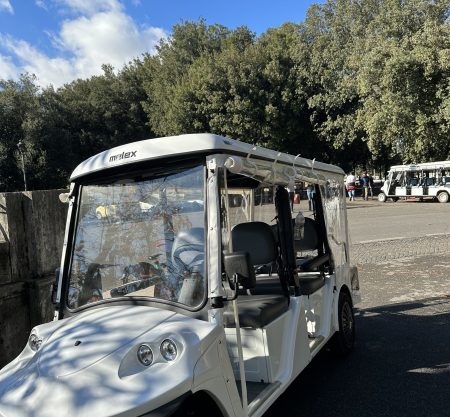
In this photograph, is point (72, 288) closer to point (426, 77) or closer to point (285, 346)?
point (285, 346)

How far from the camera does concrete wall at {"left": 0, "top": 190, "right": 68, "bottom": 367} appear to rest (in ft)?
16.2

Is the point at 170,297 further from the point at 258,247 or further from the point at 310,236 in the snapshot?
the point at 310,236

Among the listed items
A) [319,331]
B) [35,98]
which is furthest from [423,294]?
[35,98]

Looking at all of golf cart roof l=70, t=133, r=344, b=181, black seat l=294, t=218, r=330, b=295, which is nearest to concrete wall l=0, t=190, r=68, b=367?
golf cart roof l=70, t=133, r=344, b=181

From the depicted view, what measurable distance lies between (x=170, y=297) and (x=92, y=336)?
533mm

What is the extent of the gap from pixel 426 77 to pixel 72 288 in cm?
2324

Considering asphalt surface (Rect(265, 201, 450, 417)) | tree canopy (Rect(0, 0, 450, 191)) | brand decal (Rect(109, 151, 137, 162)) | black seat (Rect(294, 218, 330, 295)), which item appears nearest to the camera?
brand decal (Rect(109, 151, 137, 162))

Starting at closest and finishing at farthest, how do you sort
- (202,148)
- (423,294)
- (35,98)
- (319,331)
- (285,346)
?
(202,148), (285,346), (319,331), (423,294), (35,98)

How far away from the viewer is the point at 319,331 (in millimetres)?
4531

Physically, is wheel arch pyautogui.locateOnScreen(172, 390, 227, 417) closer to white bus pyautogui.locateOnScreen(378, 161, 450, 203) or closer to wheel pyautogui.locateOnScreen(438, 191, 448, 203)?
white bus pyautogui.locateOnScreen(378, 161, 450, 203)

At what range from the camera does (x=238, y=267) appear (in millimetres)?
2766

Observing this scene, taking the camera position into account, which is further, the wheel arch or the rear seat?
the rear seat

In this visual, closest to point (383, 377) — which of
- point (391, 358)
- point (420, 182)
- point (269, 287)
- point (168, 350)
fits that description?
point (391, 358)

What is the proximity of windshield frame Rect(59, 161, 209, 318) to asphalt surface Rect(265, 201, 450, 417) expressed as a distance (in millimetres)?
1794
